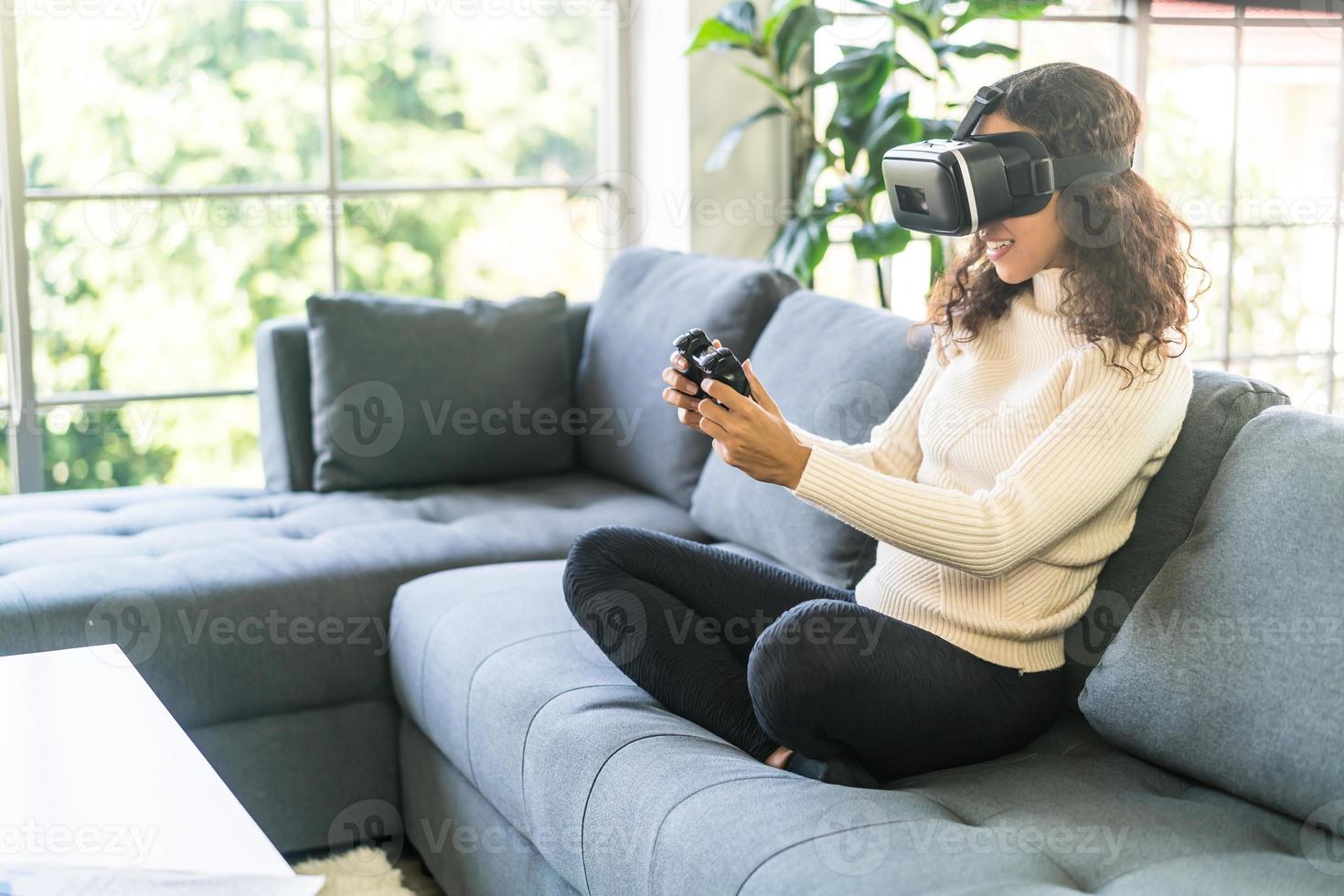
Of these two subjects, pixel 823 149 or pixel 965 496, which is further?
pixel 823 149

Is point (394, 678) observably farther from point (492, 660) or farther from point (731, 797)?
point (731, 797)

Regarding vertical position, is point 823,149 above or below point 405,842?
above

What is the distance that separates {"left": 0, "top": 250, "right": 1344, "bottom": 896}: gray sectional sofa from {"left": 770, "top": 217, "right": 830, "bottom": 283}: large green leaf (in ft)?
1.12

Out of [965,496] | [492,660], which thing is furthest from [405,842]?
[965,496]

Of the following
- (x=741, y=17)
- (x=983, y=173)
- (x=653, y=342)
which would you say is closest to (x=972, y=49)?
(x=741, y=17)

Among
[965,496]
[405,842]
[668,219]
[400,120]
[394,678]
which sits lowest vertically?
[405,842]

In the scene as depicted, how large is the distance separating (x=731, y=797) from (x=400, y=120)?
2807mm

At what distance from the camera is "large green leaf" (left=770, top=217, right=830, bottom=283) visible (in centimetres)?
309

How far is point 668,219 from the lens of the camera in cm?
355

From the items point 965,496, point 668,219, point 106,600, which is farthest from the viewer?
point 668,219
